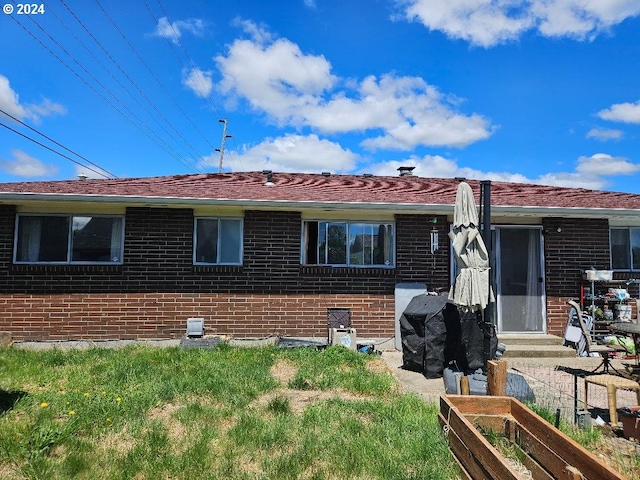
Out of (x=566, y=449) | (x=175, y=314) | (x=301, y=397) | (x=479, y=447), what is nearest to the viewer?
(x=566, y=449)

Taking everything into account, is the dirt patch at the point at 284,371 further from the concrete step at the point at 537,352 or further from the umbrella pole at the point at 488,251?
the concrete step at the point at 537,352

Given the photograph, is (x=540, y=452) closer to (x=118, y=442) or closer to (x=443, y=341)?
(x=118, y=442)

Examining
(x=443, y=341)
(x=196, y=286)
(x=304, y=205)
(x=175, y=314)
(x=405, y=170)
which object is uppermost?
(x=405, y=170)

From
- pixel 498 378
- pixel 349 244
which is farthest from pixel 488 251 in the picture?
pixel 349 244

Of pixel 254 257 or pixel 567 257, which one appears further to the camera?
pixel 567 257

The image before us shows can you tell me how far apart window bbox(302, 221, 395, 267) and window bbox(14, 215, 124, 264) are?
393cm

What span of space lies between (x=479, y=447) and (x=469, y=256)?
350 centimetres

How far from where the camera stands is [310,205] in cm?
889

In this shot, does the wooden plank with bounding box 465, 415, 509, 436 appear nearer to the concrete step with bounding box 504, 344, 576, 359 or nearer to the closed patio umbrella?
the closed patio umbrella

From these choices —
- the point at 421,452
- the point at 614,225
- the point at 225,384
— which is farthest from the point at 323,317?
the point at 614,225

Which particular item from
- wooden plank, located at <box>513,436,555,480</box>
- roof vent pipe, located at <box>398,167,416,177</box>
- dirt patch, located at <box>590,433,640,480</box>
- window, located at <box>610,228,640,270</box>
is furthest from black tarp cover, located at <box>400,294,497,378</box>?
roof vent pipe, located at <box>398,167,416,177</box>

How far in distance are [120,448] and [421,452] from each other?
2746mm

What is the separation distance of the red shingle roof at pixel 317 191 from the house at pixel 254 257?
0.08 meters

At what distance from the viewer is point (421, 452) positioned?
3902 mm
